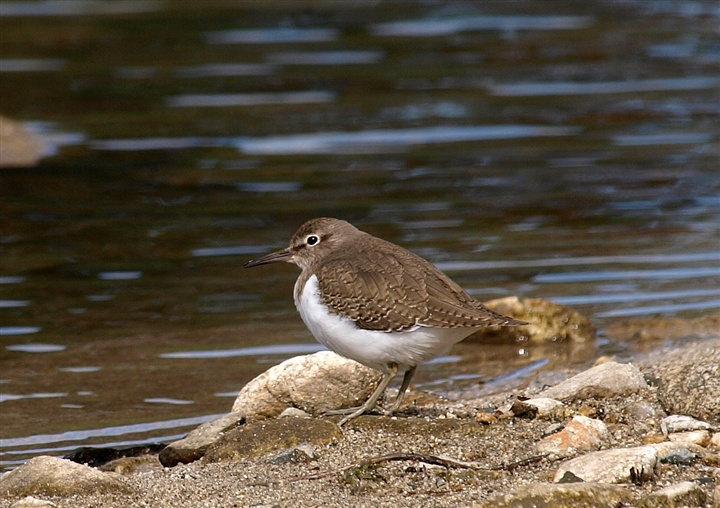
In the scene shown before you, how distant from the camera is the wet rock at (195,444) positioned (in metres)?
6.21

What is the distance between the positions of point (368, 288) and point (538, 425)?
1.10 metres

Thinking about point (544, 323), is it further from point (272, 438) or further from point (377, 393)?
point (272, 438)

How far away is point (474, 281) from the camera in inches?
396

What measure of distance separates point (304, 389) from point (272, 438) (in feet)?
2.53

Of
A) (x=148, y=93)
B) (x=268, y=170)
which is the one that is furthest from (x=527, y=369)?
(x=148, y=93)

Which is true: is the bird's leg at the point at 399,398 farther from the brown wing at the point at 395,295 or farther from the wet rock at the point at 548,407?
the wet rock at the point at 548,407

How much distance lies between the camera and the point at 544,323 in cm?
882

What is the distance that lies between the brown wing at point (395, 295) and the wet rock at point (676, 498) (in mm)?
1475

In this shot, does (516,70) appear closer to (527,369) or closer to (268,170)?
(268,170)

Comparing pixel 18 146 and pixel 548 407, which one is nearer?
pixel 548 407

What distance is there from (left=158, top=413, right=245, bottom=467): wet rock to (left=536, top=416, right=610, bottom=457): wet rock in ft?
5.81

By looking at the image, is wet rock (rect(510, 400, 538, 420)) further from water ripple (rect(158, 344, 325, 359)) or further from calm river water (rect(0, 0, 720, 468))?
water ripple (rect(158, 344, 325, 359))

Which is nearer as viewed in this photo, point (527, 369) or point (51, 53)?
point (527, 369)

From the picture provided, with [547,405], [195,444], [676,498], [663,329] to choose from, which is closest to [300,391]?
[195,444]
